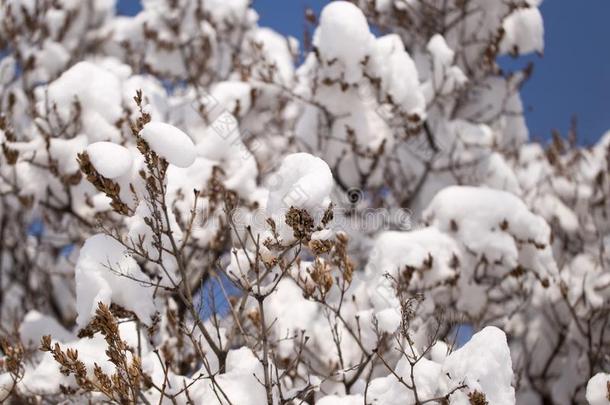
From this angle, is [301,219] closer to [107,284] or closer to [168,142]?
[168,142]

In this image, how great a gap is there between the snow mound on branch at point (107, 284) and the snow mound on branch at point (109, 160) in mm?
496

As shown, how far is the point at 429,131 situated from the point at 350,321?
2787mm

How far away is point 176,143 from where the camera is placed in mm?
2410

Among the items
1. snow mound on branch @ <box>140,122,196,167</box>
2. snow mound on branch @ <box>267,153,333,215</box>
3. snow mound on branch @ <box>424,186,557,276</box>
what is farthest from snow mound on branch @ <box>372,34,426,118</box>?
snow mound on branch @ <box>140,122,196,167</box>

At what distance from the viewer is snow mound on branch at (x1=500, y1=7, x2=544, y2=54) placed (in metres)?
6.38

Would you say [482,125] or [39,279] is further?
[39,279]

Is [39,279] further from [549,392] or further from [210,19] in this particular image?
[549,392]

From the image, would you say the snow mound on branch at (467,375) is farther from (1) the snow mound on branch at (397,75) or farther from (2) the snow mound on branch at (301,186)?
(1) the snow mound on branch at (397,75)

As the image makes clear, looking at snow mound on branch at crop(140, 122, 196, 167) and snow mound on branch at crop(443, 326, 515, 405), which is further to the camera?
snow mound on branch at crop(443, 326, 515, 405)

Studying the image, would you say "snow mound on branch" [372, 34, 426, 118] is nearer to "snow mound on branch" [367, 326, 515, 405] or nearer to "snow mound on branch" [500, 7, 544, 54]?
"snow mound on branch" [500, 7, 544, 54]

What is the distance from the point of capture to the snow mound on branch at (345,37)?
4.86 metres

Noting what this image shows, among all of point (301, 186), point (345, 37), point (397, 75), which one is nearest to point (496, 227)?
point (397, 75)

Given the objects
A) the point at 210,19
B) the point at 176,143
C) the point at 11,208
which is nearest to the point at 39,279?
the point at 11,208

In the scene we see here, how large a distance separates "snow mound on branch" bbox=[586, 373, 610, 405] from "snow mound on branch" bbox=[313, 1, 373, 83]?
3107 mm
